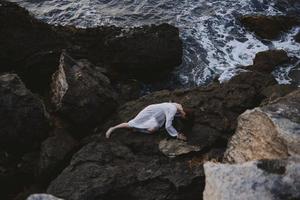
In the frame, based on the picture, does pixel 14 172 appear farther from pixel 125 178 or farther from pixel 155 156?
pixel 155 156

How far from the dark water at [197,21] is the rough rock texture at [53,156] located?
614 cm

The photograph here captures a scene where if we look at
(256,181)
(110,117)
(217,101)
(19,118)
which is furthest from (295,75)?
(256,181)

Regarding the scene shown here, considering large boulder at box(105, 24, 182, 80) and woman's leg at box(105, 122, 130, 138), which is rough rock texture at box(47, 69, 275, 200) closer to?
woman's leg at box(105, 122, 130, 138)

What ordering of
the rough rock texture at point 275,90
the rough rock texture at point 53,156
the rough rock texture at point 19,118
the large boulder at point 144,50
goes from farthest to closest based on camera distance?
the large boulder at point 144,50 < the rough rock texture at point 275,90 < the rough rock texture at point 19,118 < the rough rock texture at point 53,156

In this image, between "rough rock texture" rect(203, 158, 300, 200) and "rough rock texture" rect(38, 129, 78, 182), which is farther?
"rough rock texture" rect(38, 129, 78, 182)

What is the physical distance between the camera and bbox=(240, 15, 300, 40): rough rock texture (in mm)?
18438

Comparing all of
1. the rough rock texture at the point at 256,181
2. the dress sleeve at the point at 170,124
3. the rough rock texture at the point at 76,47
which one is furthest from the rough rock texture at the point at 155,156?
the rough rock texture at the point at 76,47

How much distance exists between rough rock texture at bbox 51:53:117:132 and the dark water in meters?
4.41

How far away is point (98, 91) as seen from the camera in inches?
479

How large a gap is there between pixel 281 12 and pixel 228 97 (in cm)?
893

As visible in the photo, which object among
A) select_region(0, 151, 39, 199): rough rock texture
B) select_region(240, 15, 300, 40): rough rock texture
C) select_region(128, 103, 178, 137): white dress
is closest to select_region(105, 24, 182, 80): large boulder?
select_region(128, 103, 178, 137): white dress

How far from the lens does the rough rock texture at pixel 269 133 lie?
312 inches

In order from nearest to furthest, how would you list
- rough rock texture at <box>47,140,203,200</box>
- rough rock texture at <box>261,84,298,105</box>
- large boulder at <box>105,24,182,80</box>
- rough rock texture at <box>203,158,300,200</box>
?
rough rock texture at <box>203,158,300,200</box>, rough rock texture at <box>47,140,203,200</box>, rough rock texture at <box>261,84,298,105</box>, large boulder at <box>105,24,182,80</box>

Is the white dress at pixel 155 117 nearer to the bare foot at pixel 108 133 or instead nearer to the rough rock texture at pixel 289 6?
the bare foot at pixel 108 133
